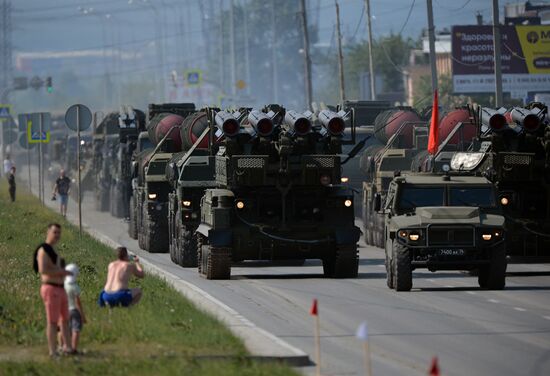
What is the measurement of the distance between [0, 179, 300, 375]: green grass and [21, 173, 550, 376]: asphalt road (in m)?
0.98

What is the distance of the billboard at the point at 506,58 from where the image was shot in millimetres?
81938

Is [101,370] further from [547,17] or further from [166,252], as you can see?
[547,17]

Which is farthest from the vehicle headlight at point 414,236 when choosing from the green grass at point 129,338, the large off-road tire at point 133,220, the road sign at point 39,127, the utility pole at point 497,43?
the utility pole at point 497,43

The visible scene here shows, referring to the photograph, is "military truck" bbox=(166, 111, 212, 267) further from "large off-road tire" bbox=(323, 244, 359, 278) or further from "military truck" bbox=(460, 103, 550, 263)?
"military truck" bbox=(460, 103, 550, 263)

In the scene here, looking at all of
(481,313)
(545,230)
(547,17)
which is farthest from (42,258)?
(547,17)

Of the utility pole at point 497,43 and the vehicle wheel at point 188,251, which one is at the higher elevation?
the utility pole at point 497,43

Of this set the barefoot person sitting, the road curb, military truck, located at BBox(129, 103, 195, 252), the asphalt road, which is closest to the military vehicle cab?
the asphalt road

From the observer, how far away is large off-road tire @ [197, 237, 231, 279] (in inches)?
1190

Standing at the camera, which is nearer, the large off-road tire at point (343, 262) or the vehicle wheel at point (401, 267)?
the vehicle wheel at point (401, 267)

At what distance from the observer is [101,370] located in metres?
16.9

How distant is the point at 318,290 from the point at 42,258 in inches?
438

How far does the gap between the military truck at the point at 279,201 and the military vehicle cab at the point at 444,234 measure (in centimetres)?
248

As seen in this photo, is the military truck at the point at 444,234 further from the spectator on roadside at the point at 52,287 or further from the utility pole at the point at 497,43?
the utility pole at the point at 497,43

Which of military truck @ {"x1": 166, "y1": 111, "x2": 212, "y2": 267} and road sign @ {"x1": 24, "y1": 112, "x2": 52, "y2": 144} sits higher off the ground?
road sign @ {"x1": 24, "y1": 112, "x2": 52, "y2": 144}
